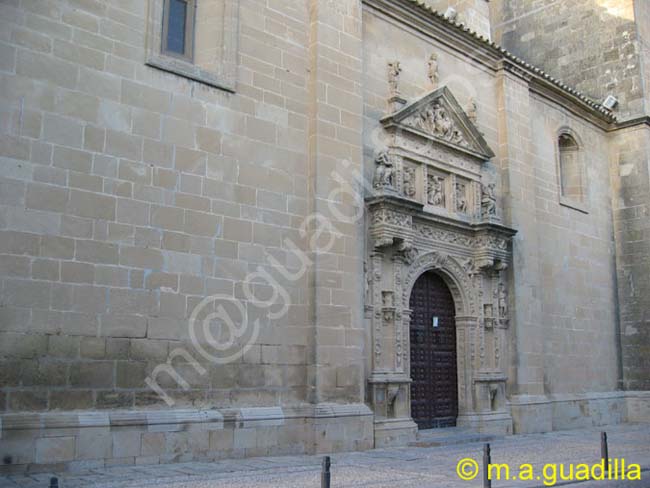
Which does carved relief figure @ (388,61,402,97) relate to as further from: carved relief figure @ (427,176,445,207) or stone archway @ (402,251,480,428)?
stone archway @ (402,251,480,428)

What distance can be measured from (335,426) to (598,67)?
46.3 feet

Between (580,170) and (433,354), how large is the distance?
25.0 ft

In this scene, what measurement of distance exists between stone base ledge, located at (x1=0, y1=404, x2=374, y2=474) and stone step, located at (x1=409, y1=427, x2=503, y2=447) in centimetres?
120

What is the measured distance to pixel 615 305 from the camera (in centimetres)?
1772

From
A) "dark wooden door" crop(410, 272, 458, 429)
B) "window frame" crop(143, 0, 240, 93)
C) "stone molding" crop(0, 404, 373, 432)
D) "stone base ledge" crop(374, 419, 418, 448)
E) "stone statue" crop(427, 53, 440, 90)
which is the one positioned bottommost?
"stone base ledge" crop(374, 419, 418, 448)

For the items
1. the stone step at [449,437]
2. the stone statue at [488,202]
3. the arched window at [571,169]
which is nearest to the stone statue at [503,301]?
the stone statue at [488,202]

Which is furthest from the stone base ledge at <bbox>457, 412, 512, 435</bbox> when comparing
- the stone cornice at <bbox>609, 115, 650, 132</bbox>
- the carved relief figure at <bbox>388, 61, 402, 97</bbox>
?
the stone cornice at <bbox>609, 115, 650, 132</bbox>

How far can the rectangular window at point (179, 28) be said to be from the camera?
31.5 feet

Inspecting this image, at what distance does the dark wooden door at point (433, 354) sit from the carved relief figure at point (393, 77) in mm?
3418

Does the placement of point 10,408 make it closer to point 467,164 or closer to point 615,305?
point 467,164

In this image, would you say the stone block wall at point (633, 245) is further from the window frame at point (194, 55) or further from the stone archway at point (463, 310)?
the window frame at point (194, 55)

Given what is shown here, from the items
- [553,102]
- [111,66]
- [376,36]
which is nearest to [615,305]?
[553,102]

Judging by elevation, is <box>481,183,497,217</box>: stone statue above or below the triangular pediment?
below

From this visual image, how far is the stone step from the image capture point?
433 inches
